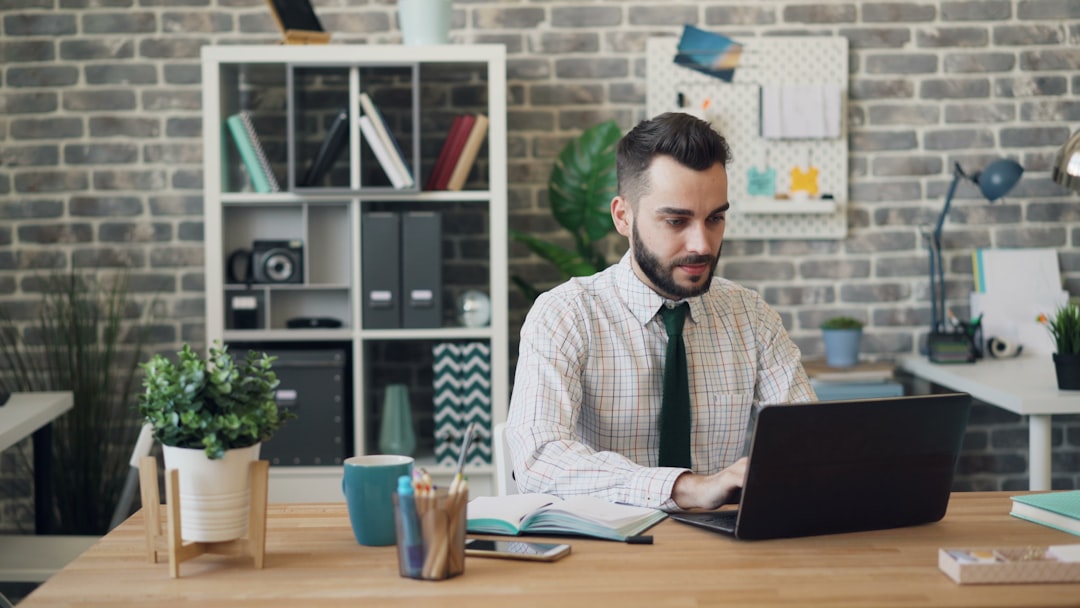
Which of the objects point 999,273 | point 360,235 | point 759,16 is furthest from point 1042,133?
point 360,235

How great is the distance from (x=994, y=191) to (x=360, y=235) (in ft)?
6.91

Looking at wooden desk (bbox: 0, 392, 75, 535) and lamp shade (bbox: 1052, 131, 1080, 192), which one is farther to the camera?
wooden desk (bbox: 0, 392, 75, 535)

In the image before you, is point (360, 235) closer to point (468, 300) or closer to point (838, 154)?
point (468, 300)

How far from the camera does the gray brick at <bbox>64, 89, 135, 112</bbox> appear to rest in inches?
144

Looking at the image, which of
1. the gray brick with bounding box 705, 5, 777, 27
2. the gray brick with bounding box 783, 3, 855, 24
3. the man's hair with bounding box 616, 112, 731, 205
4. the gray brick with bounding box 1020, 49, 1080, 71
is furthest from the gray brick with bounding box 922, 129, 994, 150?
the man's hair with bounding box 616, 112, 731, 205

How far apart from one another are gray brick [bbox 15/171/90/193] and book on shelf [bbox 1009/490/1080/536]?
10.4 ft

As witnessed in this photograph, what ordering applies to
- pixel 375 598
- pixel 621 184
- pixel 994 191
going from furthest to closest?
1. pixel 994 191
2. pixel 621 184
3. pixel 375 598

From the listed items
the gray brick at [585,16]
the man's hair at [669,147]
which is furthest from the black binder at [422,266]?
the man's hair at [669,147]

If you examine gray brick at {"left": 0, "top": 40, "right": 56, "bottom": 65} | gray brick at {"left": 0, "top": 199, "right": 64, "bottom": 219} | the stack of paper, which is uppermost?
gray brick at {"left": 0, "top": 40, "right": 56, "bottom": 65}

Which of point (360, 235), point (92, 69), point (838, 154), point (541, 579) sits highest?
point (92, 69)

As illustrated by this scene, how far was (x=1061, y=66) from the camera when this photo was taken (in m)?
3.71

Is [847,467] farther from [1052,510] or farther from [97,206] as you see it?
[97,206]

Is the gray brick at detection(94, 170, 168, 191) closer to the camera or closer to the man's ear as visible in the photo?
the camera

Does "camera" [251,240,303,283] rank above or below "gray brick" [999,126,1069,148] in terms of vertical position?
below
